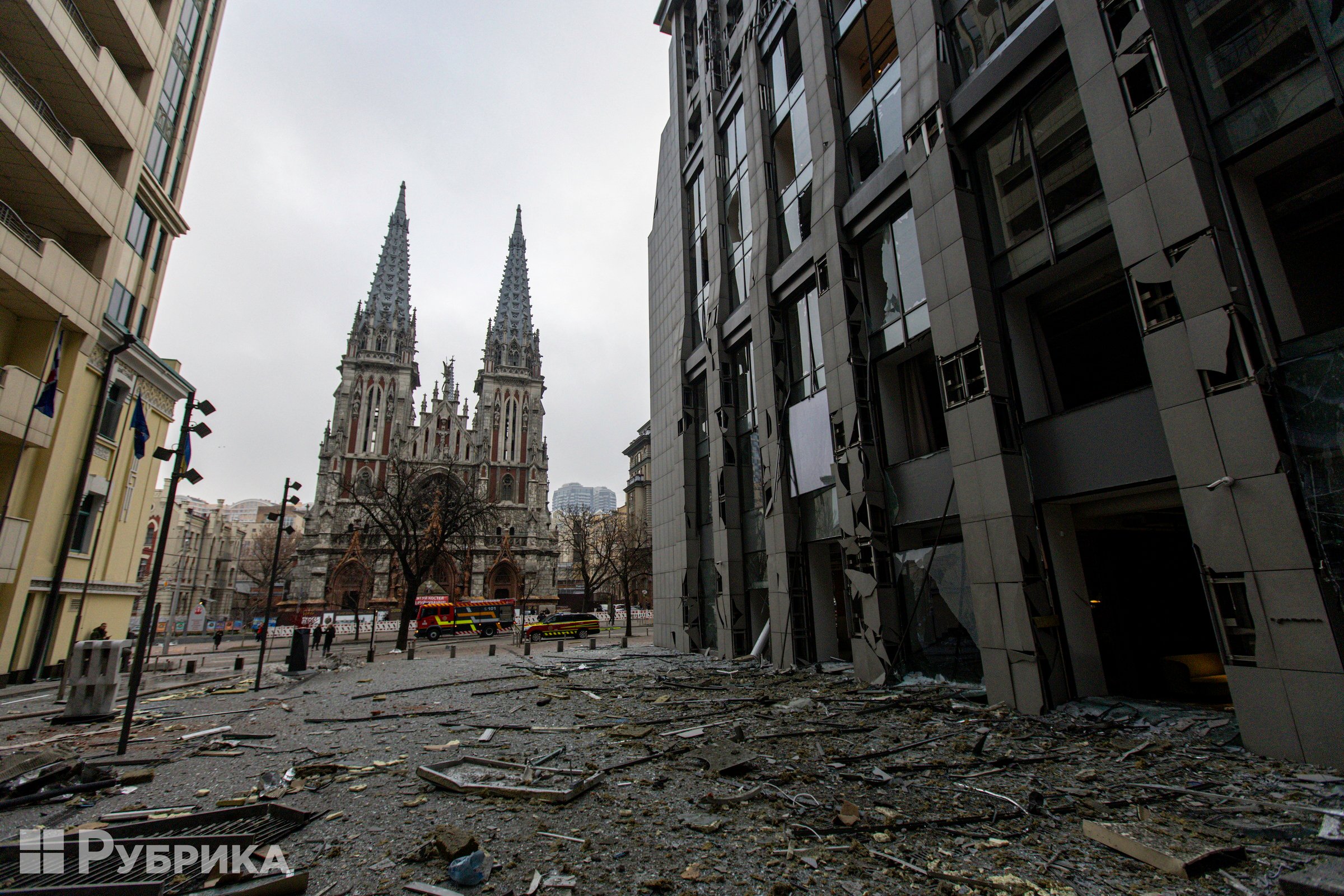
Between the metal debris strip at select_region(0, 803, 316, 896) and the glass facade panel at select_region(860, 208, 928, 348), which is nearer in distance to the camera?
the metal debris strip at select_region(0, 803, 316, 896)

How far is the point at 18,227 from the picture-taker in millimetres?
15320

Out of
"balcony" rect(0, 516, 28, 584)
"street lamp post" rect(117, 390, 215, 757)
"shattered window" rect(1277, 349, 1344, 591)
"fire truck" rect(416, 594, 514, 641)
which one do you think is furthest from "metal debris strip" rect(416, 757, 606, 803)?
"fire truck" rect(416, 594, 514, 641)

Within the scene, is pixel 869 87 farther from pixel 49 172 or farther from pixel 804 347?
pixel 49 172

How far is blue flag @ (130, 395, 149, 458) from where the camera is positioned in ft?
62.1

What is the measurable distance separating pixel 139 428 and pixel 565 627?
1027 inches

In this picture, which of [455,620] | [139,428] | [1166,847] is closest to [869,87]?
[1166,847]

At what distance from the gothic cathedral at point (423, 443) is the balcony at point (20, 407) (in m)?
49.3

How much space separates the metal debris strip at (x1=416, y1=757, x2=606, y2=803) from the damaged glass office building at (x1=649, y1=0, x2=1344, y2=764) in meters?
7.79

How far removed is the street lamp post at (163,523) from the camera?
8.20 m

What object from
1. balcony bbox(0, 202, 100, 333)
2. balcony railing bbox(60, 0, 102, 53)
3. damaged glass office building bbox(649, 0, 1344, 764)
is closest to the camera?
damaged glass office building bbox(649, 0, 1344, 764)

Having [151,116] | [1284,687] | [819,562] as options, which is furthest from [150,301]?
[1284,687]

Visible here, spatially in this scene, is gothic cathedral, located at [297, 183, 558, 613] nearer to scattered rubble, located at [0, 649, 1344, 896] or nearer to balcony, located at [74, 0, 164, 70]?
balcony, located at [74, 0, 164, 70]

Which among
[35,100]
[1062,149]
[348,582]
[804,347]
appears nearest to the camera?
[1062,149]

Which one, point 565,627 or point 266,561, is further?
point 266,561
